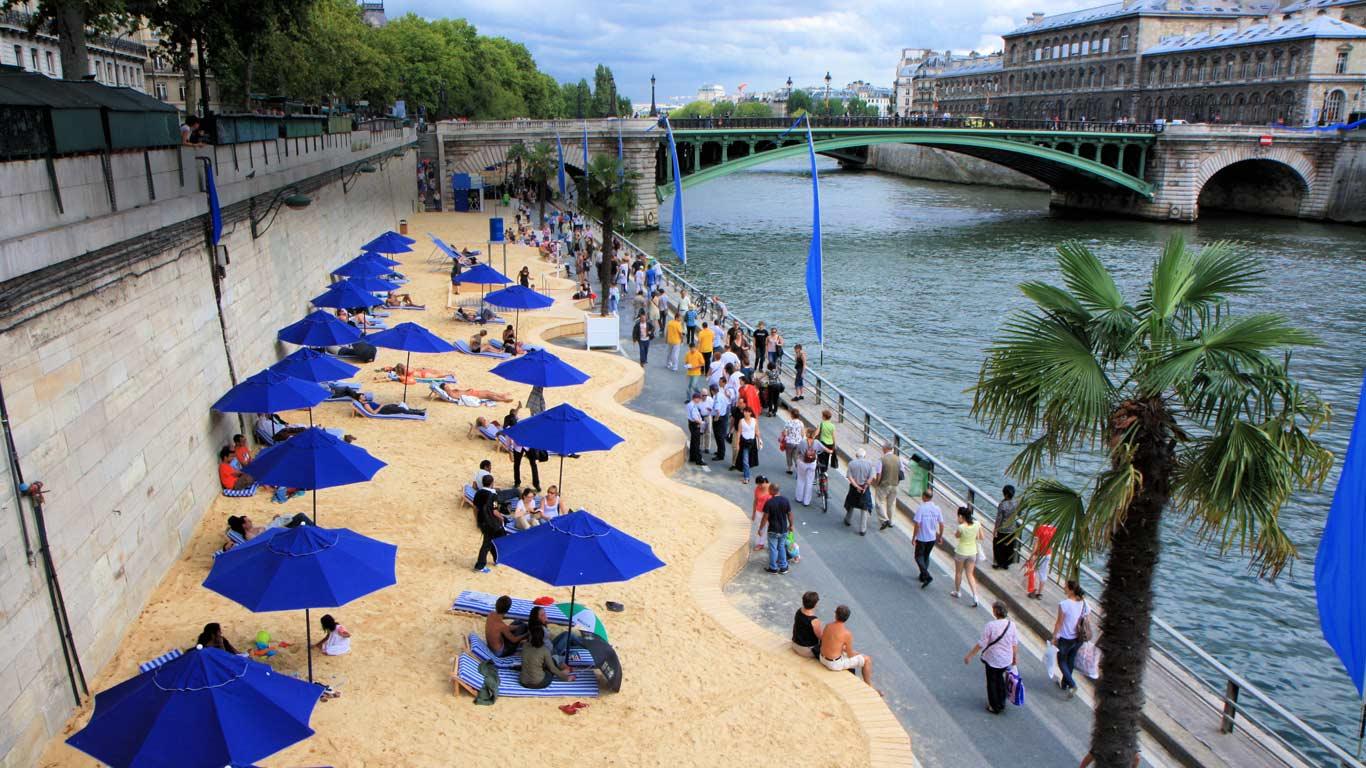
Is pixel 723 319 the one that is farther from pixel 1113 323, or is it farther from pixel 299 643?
pixel 1113 323

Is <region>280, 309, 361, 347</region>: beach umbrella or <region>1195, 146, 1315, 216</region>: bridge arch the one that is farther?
<region>1195, 146, 1315, 216</region>: bridge arch

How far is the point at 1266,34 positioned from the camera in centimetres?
9281

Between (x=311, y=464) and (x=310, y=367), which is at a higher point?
(x=310, y=367)

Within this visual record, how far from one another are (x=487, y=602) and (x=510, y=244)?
121ft

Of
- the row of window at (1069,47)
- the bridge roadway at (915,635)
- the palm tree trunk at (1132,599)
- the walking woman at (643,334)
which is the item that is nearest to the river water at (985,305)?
the bridge roadway at (915,635)

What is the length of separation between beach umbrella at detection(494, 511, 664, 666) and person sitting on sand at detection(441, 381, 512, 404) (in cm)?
1056

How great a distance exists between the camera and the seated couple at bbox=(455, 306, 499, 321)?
2941 centimetres

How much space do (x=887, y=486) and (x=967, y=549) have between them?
2899 mm

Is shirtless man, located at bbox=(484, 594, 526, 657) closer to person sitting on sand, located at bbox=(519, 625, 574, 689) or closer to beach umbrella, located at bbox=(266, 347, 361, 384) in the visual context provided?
person sitting on sand, located at bbox=(519, 625, 574, 689)

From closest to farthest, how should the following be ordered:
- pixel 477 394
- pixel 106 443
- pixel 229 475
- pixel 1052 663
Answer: pixel 1052 663, pixel 106 443, pixel 229 475, pixel 477 394

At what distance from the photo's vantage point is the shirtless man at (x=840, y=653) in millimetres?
11266

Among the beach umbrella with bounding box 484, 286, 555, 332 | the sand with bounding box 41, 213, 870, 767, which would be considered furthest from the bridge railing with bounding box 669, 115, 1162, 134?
the sand with bounding box 41, 213, 870, 767

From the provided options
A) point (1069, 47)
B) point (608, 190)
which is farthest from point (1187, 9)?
point (608, 190)

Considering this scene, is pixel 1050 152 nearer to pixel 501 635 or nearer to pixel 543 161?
pixel 543 161
